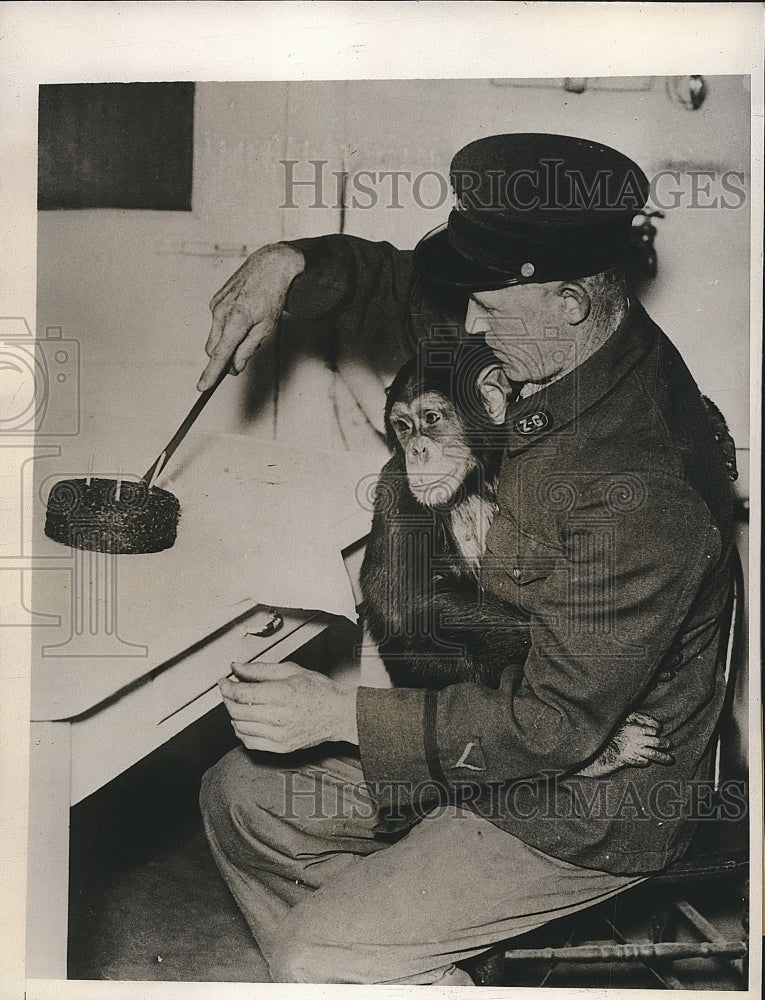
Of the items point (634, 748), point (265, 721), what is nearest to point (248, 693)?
point (265, 721)

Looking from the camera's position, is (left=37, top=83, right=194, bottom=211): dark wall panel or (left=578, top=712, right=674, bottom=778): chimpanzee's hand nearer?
(left=578, top=712, right=674, bottom=778): chimpanzee's hand

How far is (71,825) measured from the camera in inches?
81.3

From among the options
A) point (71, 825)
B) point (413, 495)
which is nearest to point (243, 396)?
point (413, 495)

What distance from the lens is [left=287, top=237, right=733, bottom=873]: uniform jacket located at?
76.9 inches

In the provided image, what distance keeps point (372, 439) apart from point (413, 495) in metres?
0.16

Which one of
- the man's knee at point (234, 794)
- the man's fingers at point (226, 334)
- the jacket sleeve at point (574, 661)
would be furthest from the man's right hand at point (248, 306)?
the man's knee at point (234, 794)

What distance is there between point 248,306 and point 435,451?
0.53m

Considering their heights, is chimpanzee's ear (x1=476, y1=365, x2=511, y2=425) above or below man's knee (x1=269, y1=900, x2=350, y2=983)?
above

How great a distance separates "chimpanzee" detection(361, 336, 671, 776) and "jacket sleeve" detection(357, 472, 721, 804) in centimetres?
6

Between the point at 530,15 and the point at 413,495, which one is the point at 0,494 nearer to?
the point at 413,495

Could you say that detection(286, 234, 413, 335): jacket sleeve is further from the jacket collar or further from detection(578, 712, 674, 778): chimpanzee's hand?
detection(578, 712, 674, 778): chimpanzee's hand

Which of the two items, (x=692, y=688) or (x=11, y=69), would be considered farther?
(x=11, y=69)

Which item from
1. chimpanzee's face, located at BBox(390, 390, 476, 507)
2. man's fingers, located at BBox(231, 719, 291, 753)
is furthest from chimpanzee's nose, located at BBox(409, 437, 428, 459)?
man's fingers, located at BBox(231, 719, 291, 753)

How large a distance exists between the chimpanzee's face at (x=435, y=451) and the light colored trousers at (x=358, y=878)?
62cm
